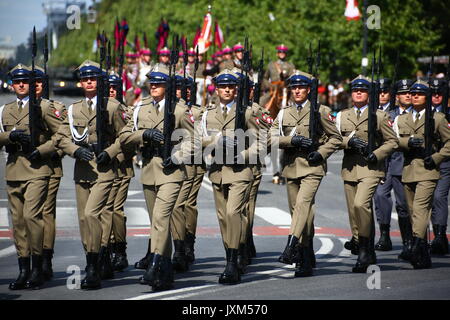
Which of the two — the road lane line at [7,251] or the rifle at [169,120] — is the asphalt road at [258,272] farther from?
the rifle at [169,120]

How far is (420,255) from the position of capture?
43.7ft

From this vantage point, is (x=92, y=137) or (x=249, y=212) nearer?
(x=92, y=137)

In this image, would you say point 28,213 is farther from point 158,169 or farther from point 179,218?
point 179,218

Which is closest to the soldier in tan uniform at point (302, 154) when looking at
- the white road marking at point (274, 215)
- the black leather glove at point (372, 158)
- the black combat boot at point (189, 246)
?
the black leather glove at point (372, 158)

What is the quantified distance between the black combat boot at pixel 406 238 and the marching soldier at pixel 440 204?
0.44m

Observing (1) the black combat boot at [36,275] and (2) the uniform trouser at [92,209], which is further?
(2) the uniform trouser at [92,209]

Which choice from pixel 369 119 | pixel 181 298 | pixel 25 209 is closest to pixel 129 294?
pixel 181 298

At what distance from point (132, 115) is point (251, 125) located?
1.32m

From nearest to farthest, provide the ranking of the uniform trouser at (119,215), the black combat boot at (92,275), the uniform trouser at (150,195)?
the black combat boot at (92,275) → the uniform trouser at (150,195) → the uniform trouser at (119,215)

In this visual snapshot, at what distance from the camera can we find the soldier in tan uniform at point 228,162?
40.3 feet

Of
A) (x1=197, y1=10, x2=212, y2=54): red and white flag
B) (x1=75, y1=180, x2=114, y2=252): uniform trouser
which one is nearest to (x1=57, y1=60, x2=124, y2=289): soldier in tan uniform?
(x1=75, y1=180, x2=114, y2=252): uniform trouser

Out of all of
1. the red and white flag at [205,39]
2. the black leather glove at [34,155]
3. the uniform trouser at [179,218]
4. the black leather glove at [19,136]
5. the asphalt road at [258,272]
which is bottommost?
the asphalt road at [258,272]

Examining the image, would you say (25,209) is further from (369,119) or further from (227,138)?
(369,119)

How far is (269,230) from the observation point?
17.2 m
